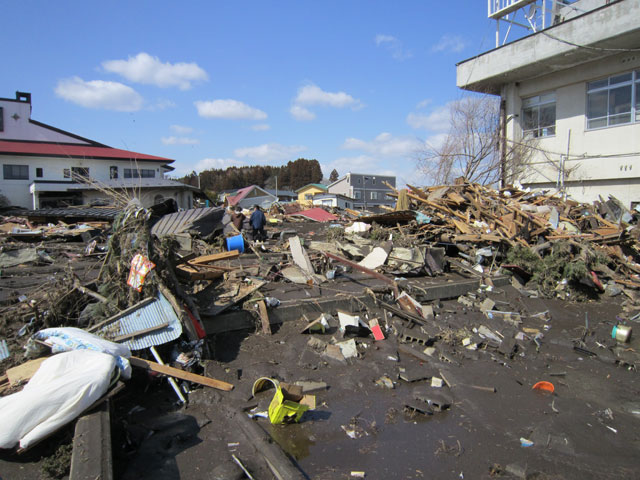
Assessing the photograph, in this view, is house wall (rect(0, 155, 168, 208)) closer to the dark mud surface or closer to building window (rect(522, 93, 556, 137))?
building window (rect(522, 93, 556, 137))

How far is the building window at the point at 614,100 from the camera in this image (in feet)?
45.9

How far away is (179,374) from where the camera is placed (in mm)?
4410

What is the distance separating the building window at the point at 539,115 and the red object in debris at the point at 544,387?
14.9 metres

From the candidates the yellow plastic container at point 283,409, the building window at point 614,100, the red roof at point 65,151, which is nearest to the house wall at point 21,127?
the red roof at point 65,151

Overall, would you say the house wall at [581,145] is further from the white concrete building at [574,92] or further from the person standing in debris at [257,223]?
the person standing in debris at [257,223]

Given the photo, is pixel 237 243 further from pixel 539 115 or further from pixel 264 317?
pixel 539 115

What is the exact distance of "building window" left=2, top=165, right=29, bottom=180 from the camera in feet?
98.1

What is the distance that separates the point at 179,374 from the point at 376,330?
317 cm

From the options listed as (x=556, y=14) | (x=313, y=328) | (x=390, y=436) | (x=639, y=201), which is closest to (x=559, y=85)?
(x=556, y=14)

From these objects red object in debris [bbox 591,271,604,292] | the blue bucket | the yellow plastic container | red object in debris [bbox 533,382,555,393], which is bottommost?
red object in debris [bbox 533,382,555,393]

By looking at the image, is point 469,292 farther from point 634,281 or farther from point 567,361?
point 634,281

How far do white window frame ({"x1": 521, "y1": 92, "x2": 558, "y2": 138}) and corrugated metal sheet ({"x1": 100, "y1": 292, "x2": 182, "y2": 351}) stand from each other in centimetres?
1760

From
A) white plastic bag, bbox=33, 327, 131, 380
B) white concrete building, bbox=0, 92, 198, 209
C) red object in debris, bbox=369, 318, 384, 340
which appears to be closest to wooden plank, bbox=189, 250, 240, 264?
red object in debris, bbox=369, 318, 384, 340

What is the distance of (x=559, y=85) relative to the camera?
639 inches
